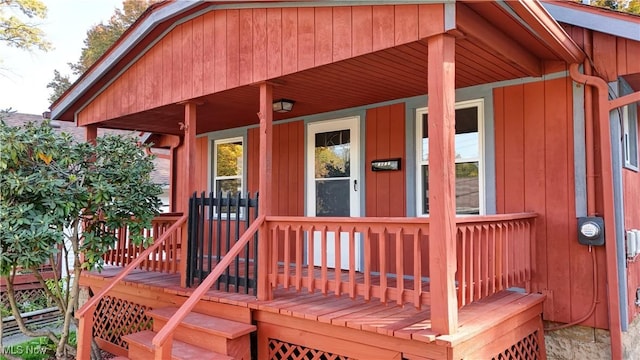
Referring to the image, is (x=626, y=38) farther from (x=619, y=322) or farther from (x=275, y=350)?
(x=275, y=350)

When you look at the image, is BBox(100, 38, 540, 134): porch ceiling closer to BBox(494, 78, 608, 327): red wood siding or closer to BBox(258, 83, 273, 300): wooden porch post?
BBox(258, 83, 273, 300): wooden porch post

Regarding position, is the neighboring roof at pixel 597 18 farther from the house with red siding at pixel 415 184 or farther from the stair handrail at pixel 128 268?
the stair handrail at pixel 128 268

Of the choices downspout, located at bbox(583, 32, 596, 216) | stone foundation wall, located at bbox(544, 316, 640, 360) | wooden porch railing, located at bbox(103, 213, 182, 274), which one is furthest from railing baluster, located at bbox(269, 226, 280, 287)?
downspout, located at bbox(583, 32, 596, 216)

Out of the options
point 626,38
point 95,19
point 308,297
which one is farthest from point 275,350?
point 95,19

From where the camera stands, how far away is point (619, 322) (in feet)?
12.1

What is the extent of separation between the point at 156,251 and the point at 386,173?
305 centimetres

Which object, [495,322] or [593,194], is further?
[593,194]

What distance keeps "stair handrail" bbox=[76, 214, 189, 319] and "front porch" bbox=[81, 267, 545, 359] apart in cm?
45

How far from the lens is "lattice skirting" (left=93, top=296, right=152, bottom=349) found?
532 cm

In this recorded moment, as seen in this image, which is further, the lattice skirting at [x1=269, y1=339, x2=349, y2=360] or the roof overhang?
the lattice skirting at [x1=269, y1=339, x2=349, y2=360]

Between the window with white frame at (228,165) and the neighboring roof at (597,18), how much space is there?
4655mm

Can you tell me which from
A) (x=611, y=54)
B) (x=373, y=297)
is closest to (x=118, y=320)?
(x=373, y=297)

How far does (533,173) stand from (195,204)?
3495mm

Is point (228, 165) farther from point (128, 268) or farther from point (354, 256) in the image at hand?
point (354, 256)
